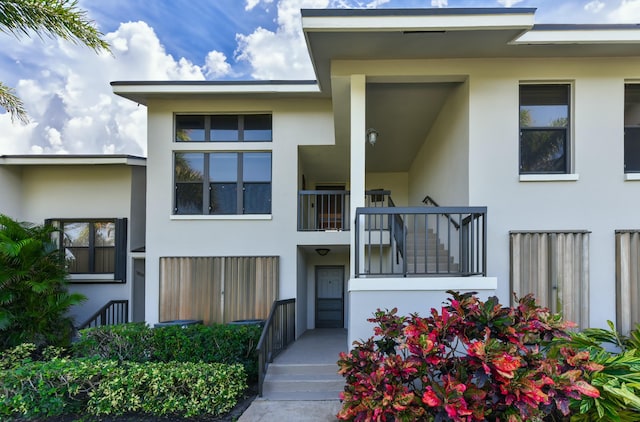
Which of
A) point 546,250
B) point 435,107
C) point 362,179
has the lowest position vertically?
point 546,250

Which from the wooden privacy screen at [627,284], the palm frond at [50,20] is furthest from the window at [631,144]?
the palm frond at [50,20]

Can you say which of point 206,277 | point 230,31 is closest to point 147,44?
point 230,31

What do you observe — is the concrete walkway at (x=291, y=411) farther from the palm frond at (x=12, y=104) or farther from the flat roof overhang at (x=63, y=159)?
the palm frond at (x=12, y=104)

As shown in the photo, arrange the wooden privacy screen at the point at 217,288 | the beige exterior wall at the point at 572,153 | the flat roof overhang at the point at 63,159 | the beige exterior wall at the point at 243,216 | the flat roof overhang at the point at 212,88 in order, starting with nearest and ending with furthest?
the beige exterior wall at the point at 572,153
the flat roof overhang at the point at 212,88
the wooden privacy screen at the point at 217,288
the beige exterior wall at the point at 243,216
the flat roof overhang at the point at 63,159

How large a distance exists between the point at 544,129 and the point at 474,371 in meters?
3.95

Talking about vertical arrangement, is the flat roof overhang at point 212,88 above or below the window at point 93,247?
above

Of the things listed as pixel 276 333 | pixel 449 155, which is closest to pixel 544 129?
pixel 449 155

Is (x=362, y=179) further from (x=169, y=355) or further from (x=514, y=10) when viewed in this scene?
(x=169, y=355)

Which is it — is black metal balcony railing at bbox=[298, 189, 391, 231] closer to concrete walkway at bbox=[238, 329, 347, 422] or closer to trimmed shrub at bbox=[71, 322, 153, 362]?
concrete walkway at bbox=[238, 329, 347, 422]

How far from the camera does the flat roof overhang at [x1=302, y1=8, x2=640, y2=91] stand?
15.7 feet

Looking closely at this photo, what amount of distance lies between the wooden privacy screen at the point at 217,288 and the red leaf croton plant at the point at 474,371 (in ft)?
14.2

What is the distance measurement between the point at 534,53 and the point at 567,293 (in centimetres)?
353

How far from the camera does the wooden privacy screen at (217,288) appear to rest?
8.27m

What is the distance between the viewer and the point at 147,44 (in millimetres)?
14797
